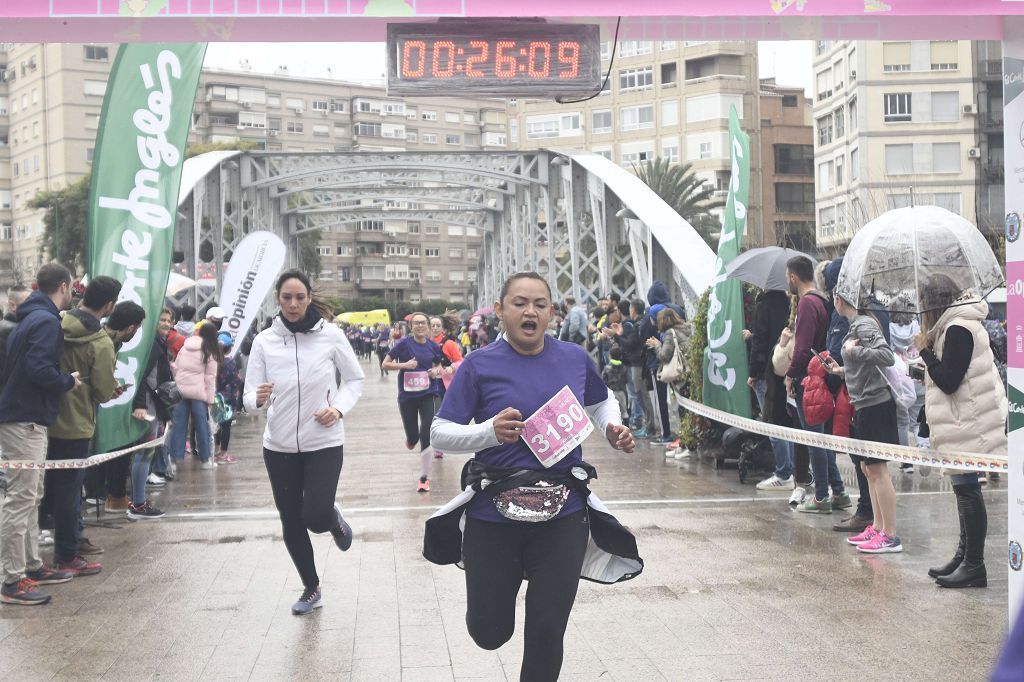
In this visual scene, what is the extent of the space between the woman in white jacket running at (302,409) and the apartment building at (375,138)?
104518 mm

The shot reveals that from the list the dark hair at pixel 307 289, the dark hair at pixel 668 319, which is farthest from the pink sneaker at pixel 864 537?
the dark hair at pixel 668 319

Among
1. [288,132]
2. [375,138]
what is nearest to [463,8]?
[288,132]

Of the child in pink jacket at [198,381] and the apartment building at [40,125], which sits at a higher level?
the apartment building at [40,125]

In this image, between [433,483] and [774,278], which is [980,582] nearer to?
[774,278]

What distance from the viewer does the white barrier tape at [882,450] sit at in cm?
681

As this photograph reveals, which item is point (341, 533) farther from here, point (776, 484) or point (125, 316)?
point (776, 484)

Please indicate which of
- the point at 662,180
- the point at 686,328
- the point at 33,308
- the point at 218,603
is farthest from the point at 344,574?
the point at 662,180

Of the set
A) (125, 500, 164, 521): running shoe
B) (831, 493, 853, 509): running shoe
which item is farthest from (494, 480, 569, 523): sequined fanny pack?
(125, 500, 164, 521): running shoe

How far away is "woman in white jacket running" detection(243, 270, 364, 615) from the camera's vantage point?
265 inches

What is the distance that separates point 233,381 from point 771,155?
6987 cm

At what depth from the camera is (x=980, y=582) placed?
7168mm

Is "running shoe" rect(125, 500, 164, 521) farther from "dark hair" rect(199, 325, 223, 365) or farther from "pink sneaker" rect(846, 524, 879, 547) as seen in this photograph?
"pink sneaker" rect(846, 524, 879, 547)

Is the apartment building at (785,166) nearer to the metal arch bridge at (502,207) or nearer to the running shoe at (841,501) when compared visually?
the metal arch bridge at (502,207)

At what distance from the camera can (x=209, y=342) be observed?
514 inches
